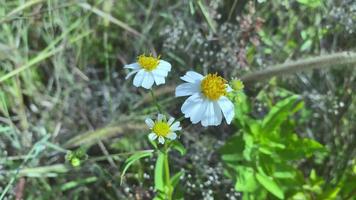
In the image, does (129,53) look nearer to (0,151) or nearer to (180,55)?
(180,55)

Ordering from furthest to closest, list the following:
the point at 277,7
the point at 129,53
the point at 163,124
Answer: the point at 129,53 < the point at 277,7 < the point at 163,124

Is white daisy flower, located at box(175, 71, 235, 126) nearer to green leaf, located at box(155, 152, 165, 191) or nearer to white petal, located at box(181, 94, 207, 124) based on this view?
white petal, located at box(181, 94, 207, 124)

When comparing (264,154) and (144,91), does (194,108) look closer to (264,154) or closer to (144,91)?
(264,154)

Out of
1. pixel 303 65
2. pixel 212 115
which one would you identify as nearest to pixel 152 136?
pixel 212 115

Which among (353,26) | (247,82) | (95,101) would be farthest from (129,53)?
(353,26)

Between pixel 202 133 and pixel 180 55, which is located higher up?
pixel 180 55

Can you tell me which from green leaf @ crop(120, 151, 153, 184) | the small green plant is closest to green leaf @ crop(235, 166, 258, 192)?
the small green plant
